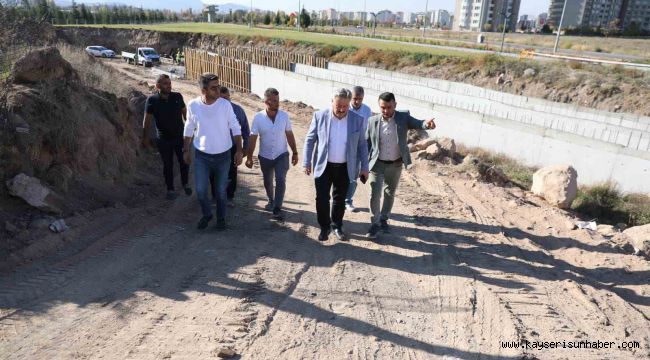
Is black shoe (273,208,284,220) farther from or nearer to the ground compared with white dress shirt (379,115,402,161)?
nearer to the ground

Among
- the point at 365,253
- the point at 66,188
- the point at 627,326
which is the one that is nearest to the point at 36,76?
the point at 66,188

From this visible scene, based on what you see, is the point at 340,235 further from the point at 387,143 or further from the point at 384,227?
the point at 387,143

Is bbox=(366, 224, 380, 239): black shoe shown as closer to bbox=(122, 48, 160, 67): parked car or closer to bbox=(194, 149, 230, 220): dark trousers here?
bbox=(194, 149, 230, 220): dark trousers

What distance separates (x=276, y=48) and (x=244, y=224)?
29007 millimetres

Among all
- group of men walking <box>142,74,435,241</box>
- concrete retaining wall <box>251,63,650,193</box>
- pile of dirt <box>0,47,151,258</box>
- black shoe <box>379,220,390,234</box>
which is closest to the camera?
pile of dirt <box>0,47,151,258</box>

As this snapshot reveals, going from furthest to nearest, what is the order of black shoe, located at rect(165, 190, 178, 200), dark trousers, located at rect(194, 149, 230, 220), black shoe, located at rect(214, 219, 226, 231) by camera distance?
black shoe, located at rect(165, 190, 178, 200) < black shoe, located at rect(214, 219, 226, 231) < dark trousers, located at rect(194, 149, 230, 220)

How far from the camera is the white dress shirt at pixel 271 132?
203 inches

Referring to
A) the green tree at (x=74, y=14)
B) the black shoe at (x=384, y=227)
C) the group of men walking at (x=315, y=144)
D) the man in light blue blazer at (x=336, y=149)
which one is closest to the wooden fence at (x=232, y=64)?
the group of men walking at (x=315, y=144)

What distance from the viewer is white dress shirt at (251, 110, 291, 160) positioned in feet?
16.9

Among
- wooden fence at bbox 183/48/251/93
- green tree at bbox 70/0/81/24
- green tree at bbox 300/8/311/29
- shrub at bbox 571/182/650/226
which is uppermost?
green tree at bbox 300/8/311/29

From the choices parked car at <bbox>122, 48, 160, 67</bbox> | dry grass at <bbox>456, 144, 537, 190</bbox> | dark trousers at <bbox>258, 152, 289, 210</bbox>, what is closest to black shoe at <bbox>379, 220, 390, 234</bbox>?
dark trousers at <bbox>258, 152, 289, 210</bbox>

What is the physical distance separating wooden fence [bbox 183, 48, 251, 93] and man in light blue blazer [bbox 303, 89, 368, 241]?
15.9 m

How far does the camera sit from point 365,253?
4.80m

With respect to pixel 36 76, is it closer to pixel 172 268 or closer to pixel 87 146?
pixel 87 146
